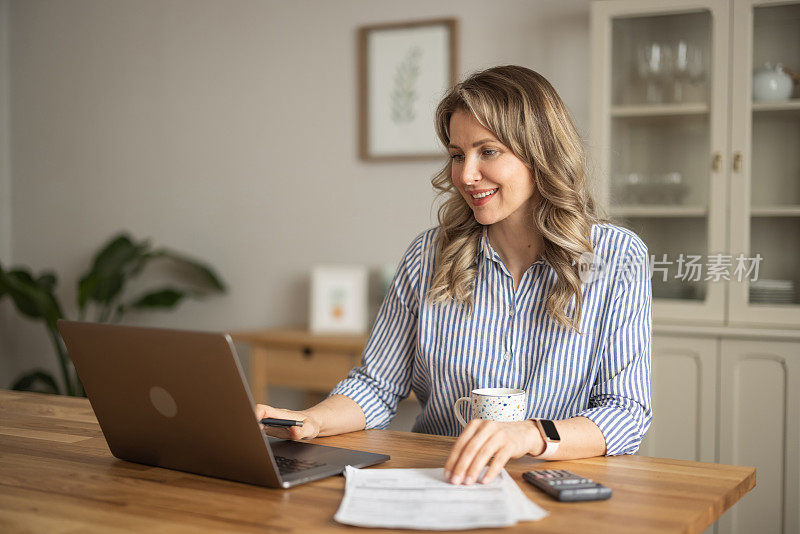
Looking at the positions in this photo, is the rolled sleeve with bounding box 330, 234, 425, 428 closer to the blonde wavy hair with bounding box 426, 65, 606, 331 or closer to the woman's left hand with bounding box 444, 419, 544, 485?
the blonde wavy hair with bounding box 426, 65, 606, 331

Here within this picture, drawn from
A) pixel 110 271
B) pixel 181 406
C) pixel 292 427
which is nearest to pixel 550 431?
pixel 292 427

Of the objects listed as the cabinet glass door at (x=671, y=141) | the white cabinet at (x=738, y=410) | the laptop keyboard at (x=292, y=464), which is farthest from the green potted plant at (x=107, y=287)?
the laptop keyboard at (x=292, y=464)

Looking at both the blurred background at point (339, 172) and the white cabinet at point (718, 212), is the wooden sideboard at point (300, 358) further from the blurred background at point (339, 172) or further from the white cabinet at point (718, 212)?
the white cabinet at point (718, 212)

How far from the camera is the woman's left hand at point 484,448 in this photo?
1.16 m

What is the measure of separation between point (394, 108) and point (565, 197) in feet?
6.19

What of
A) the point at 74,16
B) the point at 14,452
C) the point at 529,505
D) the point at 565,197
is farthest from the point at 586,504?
the point at 74,16

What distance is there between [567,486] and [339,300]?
2.38 meters

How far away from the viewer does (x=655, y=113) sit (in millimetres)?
2842

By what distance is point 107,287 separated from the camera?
376 cm

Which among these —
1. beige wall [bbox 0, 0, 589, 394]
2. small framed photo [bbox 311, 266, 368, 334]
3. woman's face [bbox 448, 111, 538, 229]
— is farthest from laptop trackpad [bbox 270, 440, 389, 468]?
beige wall [bbox 0, 0, 589, 394]

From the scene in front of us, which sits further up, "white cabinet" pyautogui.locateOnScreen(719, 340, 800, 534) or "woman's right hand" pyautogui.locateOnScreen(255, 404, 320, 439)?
"woman's right hand" pyautogui.locateOnScreen(255, 404, 320, 439)

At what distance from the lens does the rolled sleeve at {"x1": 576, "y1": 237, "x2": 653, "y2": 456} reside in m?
1.50

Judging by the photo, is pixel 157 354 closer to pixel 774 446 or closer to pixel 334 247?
pixel 774 446

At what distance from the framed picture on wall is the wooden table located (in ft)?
6.90
